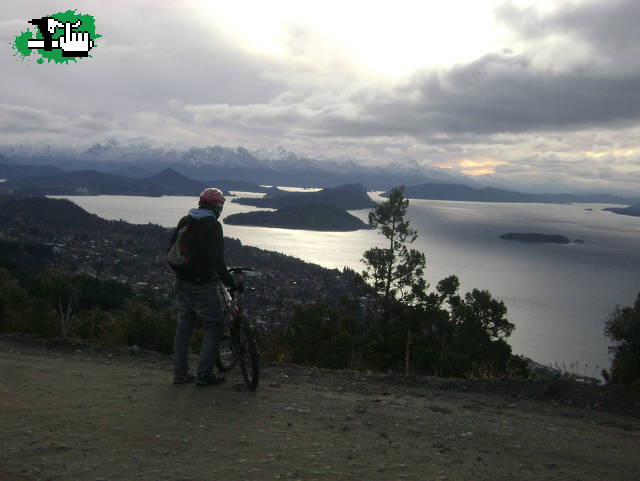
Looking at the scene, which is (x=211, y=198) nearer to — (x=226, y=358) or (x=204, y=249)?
(x=204, y=249)

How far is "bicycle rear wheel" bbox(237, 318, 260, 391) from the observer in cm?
564

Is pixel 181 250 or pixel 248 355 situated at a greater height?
pixel 181 250

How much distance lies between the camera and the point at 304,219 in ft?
584

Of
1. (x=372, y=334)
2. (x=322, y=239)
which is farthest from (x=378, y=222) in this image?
(x=322, y=239)

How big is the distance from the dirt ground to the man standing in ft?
1.04

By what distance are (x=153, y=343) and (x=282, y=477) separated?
20.4 ft

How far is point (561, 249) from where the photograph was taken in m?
127

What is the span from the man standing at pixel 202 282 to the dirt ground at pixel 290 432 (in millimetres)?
318

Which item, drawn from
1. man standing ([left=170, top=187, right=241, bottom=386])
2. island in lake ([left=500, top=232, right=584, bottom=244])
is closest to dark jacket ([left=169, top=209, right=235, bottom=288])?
man standing ([left=170, top=187, right=241, bottom=386])

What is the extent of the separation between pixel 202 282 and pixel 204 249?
0.43m

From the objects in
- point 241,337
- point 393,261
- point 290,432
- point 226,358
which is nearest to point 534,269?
point 393,261

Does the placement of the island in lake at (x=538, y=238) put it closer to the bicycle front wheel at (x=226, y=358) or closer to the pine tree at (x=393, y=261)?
the pine tree at (x=393, y=261)

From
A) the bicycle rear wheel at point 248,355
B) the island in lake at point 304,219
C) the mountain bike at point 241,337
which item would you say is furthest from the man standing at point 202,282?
the island in lake at point 304,219

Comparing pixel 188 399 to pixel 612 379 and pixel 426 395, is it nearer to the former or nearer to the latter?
pixel 426 395
